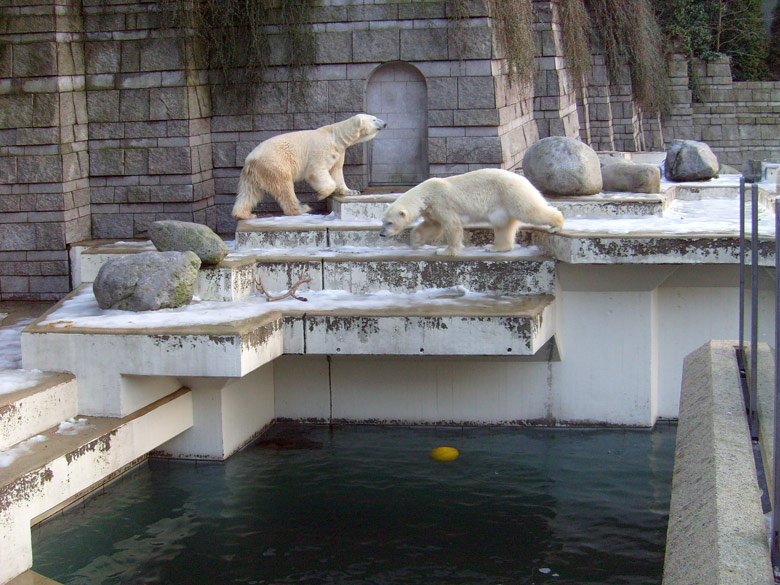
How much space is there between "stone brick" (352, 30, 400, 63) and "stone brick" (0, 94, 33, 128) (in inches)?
112

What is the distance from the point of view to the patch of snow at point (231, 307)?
5391 millimetres

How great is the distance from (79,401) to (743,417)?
361 centimetres

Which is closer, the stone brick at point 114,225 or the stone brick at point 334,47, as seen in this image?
the stone brick at point 334,47

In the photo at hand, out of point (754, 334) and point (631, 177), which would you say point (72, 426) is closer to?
point (754, 334)

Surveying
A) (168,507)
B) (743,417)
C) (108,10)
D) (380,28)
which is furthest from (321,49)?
(743,417)

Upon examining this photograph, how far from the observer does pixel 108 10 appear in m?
8.28

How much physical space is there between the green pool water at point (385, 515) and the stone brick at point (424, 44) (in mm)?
3653

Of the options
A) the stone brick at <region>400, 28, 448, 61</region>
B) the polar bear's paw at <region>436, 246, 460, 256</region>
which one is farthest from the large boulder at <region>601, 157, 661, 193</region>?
the polar bear's paw at <region>436, 246, 460, 256</region>

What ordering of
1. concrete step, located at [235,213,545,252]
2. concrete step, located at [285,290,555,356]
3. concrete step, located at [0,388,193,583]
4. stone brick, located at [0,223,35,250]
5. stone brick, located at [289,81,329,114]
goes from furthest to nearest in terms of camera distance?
1. stone brick, located at [289,81,329,114]
2. stone brick, located at [0,223,35,250]
3. concrete step, located at [235,213,545,252]
4. concrete step, located at [285,290,555,356]
5. concrete step, located at [0,388,193,583]

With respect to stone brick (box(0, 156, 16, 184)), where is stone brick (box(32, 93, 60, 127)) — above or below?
above

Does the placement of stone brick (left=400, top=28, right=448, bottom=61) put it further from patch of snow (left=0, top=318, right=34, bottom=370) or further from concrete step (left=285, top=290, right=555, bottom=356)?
patch of snow (left=0, top=318, right=34, bottom=370)

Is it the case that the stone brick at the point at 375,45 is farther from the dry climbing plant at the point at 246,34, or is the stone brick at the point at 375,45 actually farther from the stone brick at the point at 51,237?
the stone brick at the point at 51,237

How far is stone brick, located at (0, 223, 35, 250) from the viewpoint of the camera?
313 inches

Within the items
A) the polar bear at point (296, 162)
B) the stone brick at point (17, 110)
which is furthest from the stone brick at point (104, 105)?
the polar bear at point (296, 162)
